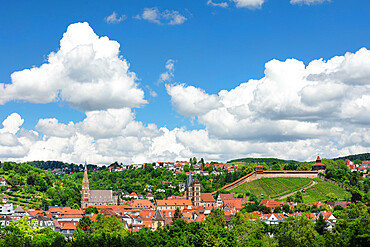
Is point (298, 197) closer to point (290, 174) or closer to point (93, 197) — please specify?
point (290, 174)

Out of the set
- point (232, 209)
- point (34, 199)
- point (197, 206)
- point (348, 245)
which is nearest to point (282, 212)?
point (232, 209)

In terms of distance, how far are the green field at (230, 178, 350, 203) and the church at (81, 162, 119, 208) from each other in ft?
164

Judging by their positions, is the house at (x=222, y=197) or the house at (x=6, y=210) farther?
the house at (x=222, y=197)

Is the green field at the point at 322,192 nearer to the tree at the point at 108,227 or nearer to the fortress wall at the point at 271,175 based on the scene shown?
the fortress wall at the point at 271,175

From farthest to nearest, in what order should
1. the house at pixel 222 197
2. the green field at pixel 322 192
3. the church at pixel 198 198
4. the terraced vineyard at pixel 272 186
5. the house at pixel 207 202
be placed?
1. the terraced vineyard at pixel 272 186
2. the church at pixel 198 198
3. the house at pixel 207 202
4. the house at pixel 222 197
5. the green field at pixel 322 192

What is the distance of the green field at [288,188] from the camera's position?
137m

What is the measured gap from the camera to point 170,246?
225 feet

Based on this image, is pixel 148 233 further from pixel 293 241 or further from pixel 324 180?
pixel 324 180

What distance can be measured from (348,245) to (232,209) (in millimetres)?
66988

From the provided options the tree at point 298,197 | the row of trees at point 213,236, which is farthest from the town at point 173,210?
the row of trees at point 213,236

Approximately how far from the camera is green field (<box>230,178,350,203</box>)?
137 meters

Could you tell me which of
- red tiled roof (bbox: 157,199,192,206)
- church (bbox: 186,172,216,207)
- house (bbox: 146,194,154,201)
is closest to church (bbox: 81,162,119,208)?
house (bbox: 146,194,154,201)

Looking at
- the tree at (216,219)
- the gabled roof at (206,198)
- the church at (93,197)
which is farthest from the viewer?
the church at (93,197)

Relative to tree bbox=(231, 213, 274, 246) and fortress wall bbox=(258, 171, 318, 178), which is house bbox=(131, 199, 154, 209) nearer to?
fortress wall bbox=(258, 171, 318, 178)
